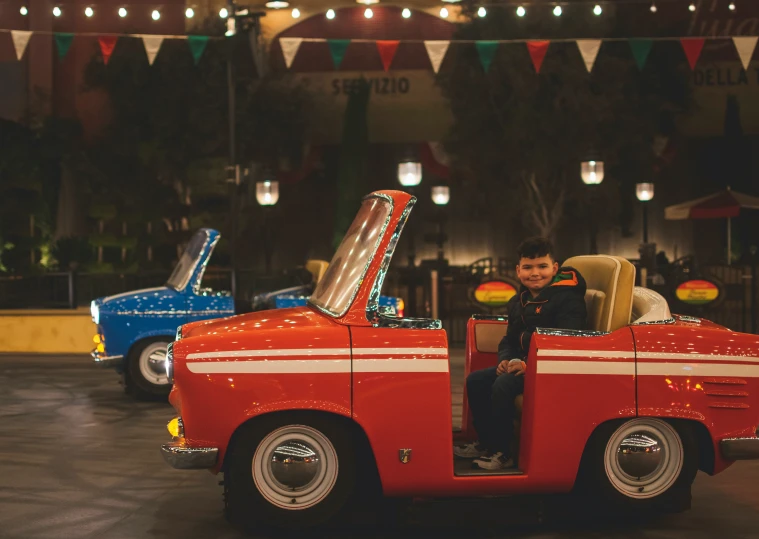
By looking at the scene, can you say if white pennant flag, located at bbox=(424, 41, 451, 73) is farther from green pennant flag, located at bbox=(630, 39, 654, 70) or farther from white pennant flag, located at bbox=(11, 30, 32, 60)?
white pennant flag, located at bbox=(11, 30, 32, 60)

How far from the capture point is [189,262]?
11.4 metres

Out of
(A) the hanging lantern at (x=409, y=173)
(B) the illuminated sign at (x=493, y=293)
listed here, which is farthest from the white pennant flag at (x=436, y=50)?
(A) the hanging lantern at (x=409, y=173)

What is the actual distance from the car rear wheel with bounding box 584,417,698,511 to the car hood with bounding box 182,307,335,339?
1.70m

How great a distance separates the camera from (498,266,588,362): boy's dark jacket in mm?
6223

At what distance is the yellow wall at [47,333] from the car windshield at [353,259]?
34.7 feet

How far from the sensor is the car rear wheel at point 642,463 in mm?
6004

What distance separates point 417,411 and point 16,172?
67.9 feet

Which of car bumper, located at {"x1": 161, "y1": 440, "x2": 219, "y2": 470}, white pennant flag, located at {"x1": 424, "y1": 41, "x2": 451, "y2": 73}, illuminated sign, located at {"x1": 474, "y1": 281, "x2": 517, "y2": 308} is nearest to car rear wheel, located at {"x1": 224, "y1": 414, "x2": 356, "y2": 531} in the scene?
car bumper, located at {"x1": 161, "y1": 440, "x2": 219, "y2": 470}

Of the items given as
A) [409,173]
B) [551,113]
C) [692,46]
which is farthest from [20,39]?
[551,113]

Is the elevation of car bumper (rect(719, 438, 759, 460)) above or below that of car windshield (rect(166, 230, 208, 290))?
below

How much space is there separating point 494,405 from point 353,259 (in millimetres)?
1175

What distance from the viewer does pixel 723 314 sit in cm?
1894

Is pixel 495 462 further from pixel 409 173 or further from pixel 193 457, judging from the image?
pixel 409 173

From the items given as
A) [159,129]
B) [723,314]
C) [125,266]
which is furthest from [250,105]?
[723,314]
